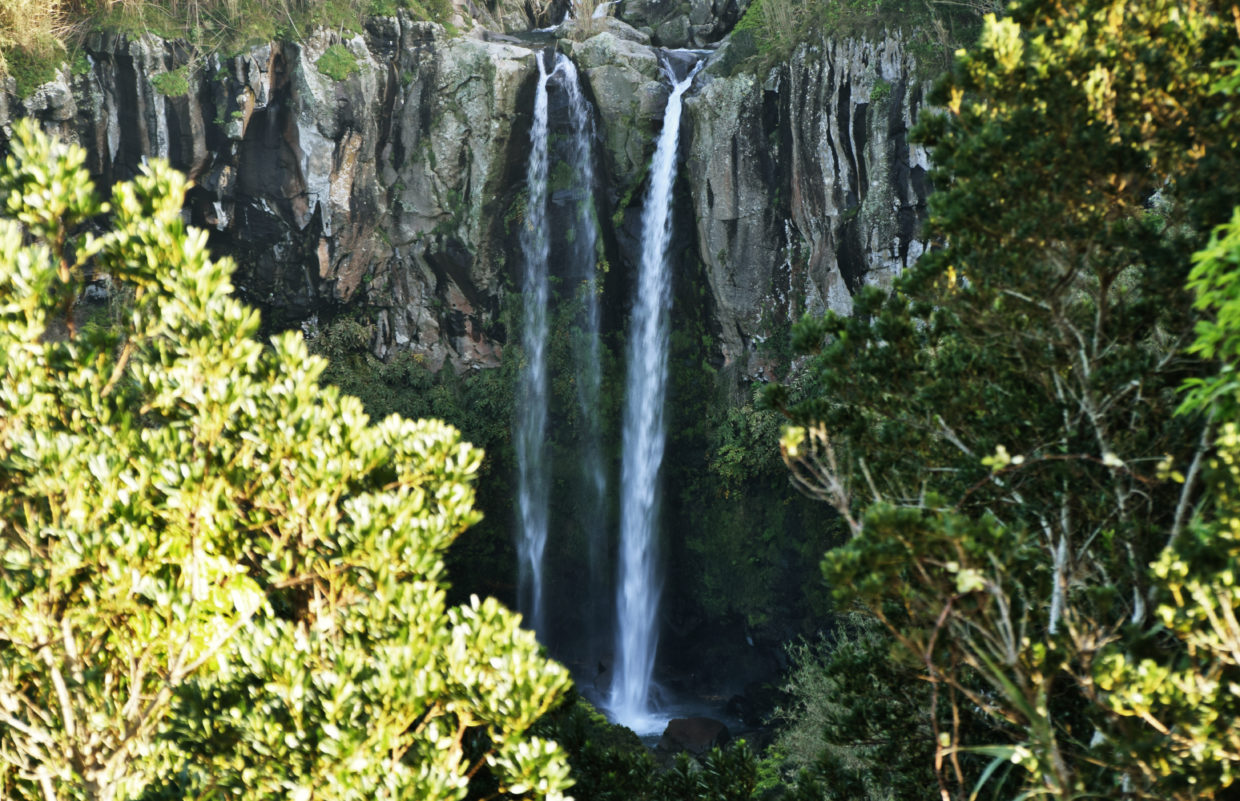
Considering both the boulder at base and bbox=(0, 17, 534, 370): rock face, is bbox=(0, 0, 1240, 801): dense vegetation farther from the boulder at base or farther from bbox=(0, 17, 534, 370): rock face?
bbox=(0, 17, 534, 370): rock face

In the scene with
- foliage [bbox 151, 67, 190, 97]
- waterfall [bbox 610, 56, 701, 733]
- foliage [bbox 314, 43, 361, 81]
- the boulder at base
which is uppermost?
foliage [bbox 314, 43, 361, 81]

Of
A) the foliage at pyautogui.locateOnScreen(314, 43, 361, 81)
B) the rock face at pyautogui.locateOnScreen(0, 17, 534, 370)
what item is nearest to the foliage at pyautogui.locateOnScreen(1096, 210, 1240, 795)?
the rock face at pyautogui.locateOnScreen(0, 17, 534, 370)

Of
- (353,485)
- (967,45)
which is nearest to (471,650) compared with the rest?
(353,485)

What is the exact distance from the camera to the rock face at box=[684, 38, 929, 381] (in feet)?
57.7

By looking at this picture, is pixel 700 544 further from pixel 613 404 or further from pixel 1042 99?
pixel 1042 99

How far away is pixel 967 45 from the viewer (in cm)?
1623

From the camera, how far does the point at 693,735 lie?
17.4 m

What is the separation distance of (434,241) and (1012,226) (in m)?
19.4

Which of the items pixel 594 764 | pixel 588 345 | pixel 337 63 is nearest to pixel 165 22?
pixel 337 63

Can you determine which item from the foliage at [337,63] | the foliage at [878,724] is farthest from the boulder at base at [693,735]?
the foliage at [337,63]

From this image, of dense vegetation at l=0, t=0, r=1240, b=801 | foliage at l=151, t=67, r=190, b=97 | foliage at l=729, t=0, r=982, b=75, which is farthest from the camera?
foliage at l=151, t=67, r=190, b=97

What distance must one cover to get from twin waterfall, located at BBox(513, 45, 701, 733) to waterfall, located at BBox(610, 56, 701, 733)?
3 centimetres

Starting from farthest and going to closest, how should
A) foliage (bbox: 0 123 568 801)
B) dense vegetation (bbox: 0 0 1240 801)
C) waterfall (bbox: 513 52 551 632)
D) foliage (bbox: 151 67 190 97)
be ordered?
1. waterfall (bbox: 513 52 551 632)
2. foliage (bbox: 151 67 190 97)
3. foliage (bbox: 0 123 568 801)
4. dense vegetation (bbox: 0 0 1240 801)

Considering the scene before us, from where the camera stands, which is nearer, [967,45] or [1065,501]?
[1065,501]
